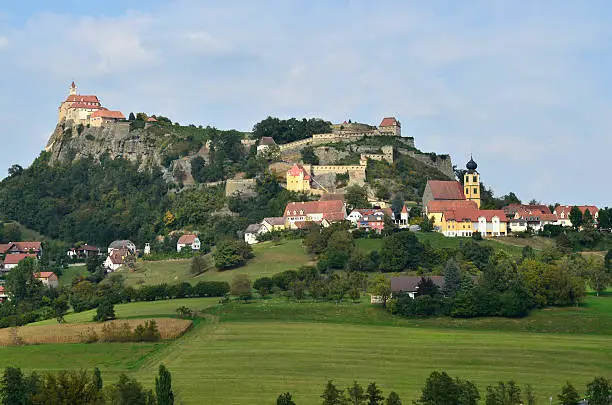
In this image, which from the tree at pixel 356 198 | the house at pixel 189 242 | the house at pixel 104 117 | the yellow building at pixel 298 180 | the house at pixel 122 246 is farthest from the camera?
the house at pixel 104 117

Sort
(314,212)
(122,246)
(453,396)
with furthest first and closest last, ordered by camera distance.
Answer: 1. (122,246)
2. (314,212)
3. (453,396)

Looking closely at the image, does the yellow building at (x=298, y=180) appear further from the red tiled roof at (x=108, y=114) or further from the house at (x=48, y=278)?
the red tiled roof at (x=108, y=114)

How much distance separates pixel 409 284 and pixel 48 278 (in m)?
44.8

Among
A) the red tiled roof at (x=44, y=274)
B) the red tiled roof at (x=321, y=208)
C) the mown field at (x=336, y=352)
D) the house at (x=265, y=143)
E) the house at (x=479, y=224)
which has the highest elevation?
the house at (x=265, y=143)

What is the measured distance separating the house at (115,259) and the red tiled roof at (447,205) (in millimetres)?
36794

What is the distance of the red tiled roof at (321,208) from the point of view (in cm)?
10760

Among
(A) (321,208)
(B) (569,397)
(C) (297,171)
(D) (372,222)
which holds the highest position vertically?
(C) (297,171)

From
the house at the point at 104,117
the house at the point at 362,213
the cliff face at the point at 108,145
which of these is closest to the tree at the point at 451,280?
the house at the point at 362,213

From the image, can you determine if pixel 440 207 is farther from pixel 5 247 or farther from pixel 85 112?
pixel 85 112

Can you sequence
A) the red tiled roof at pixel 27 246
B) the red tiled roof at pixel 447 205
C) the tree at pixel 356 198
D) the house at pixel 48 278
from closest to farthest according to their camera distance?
the house at pixel 48 278 → the red tiled roof at pixel 447 205 → the tree at pixel 356 198 → the red tiled roof at pixel 27 246

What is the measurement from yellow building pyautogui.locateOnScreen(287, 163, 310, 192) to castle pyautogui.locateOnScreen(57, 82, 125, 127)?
41263 mm

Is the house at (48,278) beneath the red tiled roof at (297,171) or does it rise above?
beneath

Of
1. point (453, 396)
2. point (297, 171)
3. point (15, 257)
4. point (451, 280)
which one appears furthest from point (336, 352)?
point (15, 257)

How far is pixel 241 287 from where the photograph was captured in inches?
3258
